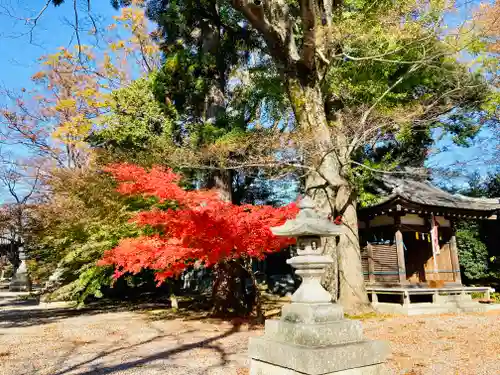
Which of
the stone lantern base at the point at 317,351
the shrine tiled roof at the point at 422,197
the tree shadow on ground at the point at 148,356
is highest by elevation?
the shrine tiled roof at the point at 422,197

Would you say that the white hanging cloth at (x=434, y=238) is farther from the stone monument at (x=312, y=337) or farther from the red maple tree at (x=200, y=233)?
the stone monument at (x=312, y=337)

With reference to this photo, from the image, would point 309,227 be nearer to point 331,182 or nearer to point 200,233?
point 200,233

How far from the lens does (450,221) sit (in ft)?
50.9

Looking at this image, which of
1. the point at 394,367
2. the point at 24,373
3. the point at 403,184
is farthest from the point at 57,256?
the point at 403,184

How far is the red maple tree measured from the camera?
866 centimetres

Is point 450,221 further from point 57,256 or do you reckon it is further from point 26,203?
point 26,203

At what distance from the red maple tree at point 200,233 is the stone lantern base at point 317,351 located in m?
4.43

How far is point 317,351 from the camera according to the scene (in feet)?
12.1

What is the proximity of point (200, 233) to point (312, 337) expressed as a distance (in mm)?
5098

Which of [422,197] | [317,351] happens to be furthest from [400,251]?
[317,351]

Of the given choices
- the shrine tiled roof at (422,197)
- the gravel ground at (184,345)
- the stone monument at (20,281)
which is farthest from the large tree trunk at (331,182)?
the stone monument at (20,281)

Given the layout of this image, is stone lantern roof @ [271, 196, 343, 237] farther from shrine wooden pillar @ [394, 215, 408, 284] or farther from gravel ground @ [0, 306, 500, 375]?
shrine wooden pillar @ [394, 215, 408, 284]

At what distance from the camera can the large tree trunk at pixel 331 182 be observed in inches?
433

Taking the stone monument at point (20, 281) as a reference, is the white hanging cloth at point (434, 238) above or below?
above
